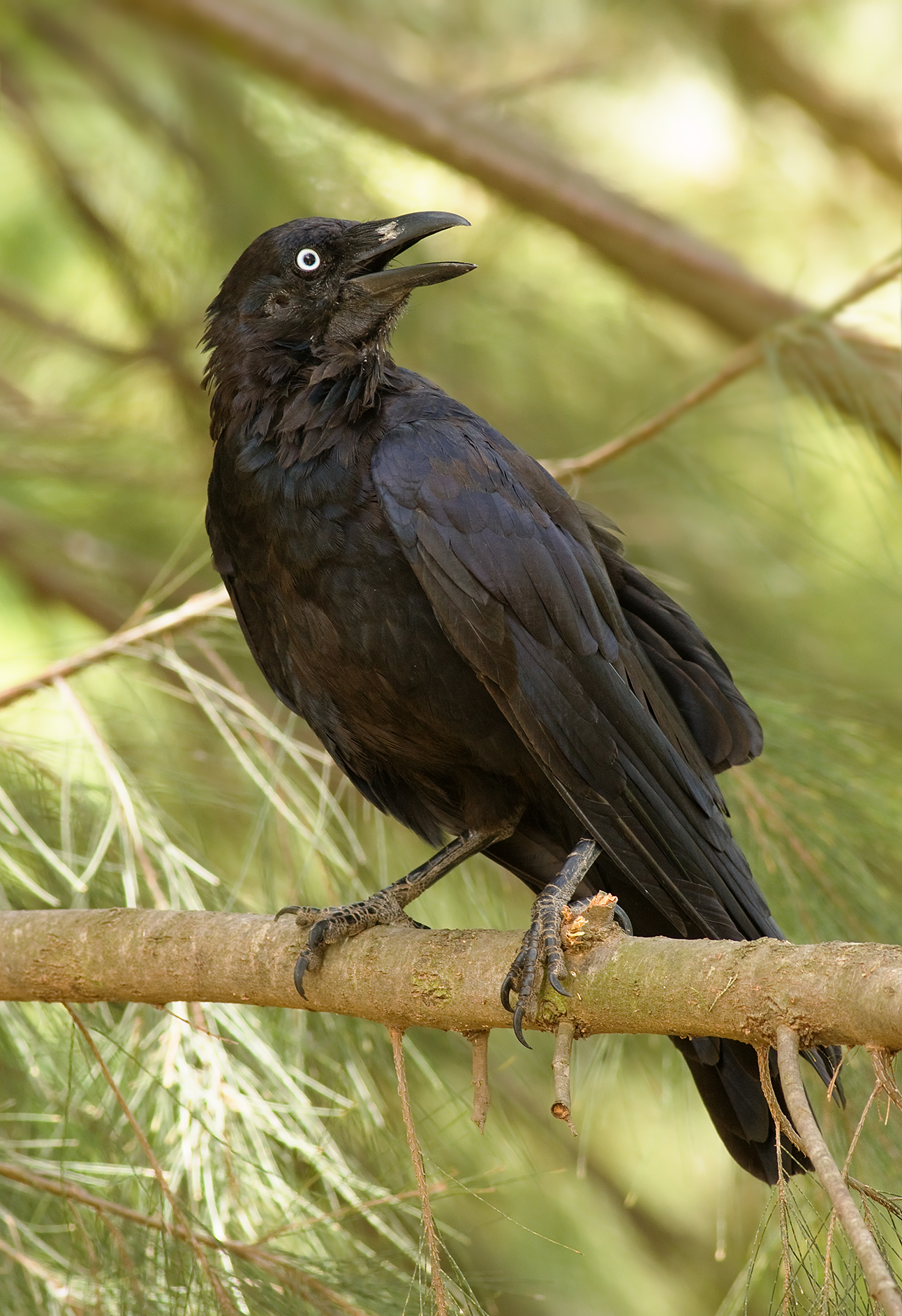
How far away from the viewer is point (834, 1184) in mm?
1302

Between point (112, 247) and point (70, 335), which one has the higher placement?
point (112, 247)

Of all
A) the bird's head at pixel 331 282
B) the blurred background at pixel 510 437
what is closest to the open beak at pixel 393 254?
the bird's head at pixel 331 282

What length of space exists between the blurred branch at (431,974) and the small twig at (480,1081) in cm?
3

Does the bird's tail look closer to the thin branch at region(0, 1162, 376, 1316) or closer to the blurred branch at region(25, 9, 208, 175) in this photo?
the thin branch at region(0, 1162, 376, 1316)

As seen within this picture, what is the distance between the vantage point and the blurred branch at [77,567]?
3922 millimetres

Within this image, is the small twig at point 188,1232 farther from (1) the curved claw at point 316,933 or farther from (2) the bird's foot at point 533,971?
(2) the bird's foot at point 533,971

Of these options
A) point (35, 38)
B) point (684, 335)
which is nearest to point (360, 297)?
point (684, 335)

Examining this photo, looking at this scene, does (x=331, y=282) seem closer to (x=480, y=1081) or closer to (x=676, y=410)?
(x=676, y=410)

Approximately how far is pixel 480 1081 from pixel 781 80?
15.2 ft

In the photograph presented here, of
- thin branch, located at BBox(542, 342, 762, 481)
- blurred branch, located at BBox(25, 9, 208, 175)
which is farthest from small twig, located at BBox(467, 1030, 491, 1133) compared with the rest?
Answer: blurred branch, located at BBox(25, 9, 208, 175)

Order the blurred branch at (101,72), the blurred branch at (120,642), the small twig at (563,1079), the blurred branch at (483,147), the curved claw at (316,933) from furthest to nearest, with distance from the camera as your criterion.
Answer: the blurred branch at (101,72), the blurred branch at (483,147), the blurred branch at (120,642), the curved claw at (316,933), the small twig at (563,1079)

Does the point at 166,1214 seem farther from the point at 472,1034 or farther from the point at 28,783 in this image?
the point at 28,783

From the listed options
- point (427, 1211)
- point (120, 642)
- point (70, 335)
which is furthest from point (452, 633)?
point (70, 335)

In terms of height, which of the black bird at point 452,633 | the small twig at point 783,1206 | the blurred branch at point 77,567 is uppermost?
the blurred branch at point 77,567
